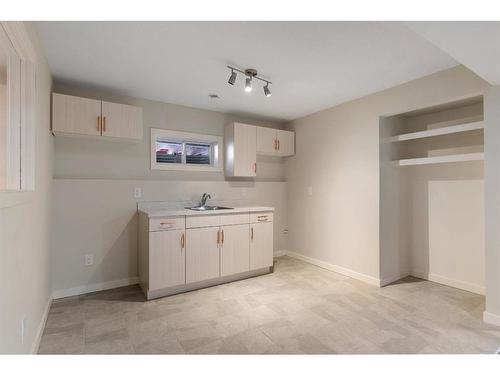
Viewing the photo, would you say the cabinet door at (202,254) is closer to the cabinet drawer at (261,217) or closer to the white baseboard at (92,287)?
the cabinet drawer at (261,217)

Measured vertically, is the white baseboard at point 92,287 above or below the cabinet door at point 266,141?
below

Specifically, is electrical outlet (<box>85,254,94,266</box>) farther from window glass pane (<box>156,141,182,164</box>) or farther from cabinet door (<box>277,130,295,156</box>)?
cabinet door (<box>277,130,295,156</box>)

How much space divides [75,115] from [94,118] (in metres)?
0.17

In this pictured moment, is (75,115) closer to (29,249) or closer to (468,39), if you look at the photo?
(29,249)

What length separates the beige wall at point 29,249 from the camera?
1.28 m

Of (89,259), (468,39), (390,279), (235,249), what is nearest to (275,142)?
(235,249)

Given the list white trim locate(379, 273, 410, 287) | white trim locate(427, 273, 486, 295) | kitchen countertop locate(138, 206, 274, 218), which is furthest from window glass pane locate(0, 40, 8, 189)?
white trim locate(427, 273, 486, 295)

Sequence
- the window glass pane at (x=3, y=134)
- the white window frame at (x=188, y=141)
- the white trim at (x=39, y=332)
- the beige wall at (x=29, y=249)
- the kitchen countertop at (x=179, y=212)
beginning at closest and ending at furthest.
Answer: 1. the beige wall at (x=29, y=249)
2. the window glass pane at (x=3, y=134)
3. the white trim at (x=39, y=332)
4. the kitchen countertop at (x=179, y=212)
5. the white window frame at (x=188, y=141)

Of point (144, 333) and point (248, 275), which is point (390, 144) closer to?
point (248, 275)

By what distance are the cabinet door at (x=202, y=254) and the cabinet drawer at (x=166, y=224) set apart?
13 centimetres

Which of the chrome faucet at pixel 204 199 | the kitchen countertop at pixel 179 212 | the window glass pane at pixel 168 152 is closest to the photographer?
the kitchen countertop at pixel 179 212

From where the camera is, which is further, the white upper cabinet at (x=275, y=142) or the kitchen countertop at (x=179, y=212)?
the white upper cabinet at (x=275, y=142)

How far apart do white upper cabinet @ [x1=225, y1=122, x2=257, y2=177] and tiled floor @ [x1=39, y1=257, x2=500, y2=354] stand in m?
1.58

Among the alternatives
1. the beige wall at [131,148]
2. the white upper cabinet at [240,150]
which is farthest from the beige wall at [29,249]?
the white upper cabinet at [240,150]
